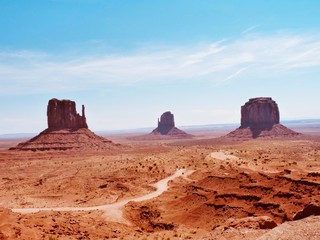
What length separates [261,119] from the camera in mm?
185375

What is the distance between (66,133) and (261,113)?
105 metres

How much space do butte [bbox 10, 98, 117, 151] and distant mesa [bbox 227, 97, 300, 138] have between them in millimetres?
81649

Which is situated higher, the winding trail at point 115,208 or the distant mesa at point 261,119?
the distant mesa at point 261,119

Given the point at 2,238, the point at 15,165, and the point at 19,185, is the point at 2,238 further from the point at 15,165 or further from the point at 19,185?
Answer: the point at 15,165

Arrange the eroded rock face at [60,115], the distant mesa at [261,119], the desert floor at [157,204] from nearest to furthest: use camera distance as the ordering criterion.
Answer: the desert floor at [157,204], the eroded rock face at [60,115], the distant mesa at [261,119]

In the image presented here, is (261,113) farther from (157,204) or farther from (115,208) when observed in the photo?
(115,208)

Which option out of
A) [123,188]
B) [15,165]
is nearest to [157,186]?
[123,188]

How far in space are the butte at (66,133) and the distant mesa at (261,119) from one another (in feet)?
268

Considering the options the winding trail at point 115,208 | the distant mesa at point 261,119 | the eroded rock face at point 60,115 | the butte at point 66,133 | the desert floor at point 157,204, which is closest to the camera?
the desert floor at point 157,204

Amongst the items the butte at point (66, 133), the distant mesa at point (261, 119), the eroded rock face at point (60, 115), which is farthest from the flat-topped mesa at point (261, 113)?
the eroded rock face at point (60, 115)

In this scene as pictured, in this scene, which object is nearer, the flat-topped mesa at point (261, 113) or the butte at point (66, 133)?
the butte at point (66, 133)

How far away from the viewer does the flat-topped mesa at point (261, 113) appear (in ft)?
601

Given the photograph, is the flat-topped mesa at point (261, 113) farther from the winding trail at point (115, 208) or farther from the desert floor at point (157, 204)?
the winding trail at point (115, 208)

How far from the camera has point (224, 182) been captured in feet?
147
